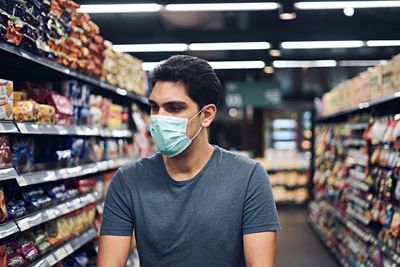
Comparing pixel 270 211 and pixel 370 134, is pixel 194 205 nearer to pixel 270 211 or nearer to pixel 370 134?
pixel 270 211

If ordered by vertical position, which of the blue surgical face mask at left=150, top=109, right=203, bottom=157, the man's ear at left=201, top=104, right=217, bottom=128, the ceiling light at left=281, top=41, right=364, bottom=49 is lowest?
the blue surgical face mask at left=150, top=109, right=203, bottom=157

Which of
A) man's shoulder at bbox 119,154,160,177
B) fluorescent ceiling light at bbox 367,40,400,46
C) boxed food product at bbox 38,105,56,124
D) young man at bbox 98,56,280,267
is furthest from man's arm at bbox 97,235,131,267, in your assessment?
fluorescent ceiling light at bbox 367,40,400,46

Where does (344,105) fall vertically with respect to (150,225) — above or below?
above

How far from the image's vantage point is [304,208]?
13.6m

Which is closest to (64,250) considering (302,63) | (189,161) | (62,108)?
(62,108)

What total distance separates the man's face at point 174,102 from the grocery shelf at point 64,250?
145 cm

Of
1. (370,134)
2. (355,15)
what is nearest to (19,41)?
(370,134)

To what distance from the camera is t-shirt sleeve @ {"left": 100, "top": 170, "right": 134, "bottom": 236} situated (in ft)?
6.57

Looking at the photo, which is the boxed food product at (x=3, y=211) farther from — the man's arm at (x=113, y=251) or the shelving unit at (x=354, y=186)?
the shelving unit at (x=354, y=186)

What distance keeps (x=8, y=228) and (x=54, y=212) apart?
28.4 inches

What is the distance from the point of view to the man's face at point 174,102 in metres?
1.99

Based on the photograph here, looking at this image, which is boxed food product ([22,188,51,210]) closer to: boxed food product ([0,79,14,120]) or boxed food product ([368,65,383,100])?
boxed food product ([0,79,14,120])

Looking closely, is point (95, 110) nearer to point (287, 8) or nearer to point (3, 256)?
point (3, 256)

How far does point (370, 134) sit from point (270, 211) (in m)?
3.75
